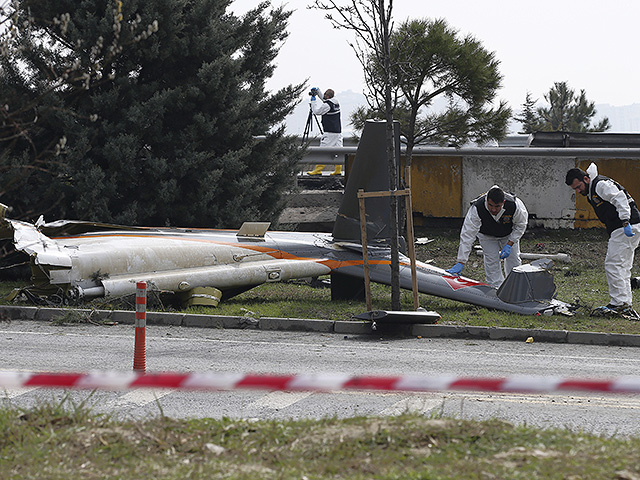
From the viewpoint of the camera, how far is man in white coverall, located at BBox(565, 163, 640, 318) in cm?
1195

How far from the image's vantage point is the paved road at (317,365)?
6.48 meters

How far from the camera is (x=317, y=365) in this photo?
862 cm

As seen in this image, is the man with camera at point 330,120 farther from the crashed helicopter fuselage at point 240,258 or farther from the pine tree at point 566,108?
the pine tree at point 566,108

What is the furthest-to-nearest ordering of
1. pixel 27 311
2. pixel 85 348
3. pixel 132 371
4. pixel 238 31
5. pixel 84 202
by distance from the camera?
pixel 238 31, pixel 84 202, pixel 27 311, pixel 85 348, pixel 132 371

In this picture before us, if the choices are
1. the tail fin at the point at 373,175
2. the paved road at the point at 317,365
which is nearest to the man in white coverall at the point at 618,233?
the paved road at the point at 317,365

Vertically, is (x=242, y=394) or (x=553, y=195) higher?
(x=553, y=195)

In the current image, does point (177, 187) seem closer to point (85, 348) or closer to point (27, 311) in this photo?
point (27, 311)

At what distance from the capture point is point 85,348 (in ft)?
30.6

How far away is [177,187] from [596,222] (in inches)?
404

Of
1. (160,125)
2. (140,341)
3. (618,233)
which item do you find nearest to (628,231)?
(618,233)

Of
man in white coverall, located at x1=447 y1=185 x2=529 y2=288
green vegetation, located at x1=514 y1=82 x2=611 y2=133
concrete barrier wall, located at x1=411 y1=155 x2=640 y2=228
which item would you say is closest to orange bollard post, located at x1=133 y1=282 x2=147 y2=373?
man in white coverall, located at x1=447 y1=185 x2=529 y2=288

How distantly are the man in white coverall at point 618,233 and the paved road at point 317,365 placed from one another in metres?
1.94

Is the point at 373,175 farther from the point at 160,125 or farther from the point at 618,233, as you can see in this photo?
the point at 160,125

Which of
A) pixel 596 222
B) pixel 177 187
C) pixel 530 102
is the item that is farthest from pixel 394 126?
pixel 530 102
